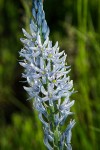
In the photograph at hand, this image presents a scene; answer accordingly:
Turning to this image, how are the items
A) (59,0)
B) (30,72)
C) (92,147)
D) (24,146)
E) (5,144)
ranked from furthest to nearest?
1. (59,0)
2. (5,144)
3. (24,146)
4. (92,147)
5. (30,72)

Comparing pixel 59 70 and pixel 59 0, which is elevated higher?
pixel 59 0

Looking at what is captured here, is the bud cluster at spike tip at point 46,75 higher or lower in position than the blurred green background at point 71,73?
lower

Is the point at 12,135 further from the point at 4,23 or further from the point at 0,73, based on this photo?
the point at 4,23

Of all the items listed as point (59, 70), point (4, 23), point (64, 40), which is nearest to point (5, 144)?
point (64, 40)

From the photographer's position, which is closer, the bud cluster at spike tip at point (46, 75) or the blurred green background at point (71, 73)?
the bud cluster at spike tip at point (46, 75)

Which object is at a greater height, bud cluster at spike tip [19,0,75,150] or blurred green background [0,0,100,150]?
blurred green background [0,0,100,150]

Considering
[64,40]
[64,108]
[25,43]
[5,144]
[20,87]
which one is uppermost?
[64,40]
